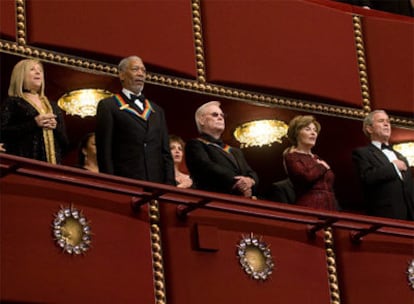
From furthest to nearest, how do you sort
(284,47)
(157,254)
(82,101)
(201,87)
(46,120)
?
(284,47) < (201,87) < (82,101) < (46,120) < (157,254)

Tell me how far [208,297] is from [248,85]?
8.83ft

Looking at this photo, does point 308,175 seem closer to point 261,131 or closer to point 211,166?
point 211,166

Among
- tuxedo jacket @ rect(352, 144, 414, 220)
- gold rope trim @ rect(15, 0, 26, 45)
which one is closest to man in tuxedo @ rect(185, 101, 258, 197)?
tuxedo jacket @ rect(352, 144, 414, 220)

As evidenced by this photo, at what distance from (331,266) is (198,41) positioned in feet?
7.53

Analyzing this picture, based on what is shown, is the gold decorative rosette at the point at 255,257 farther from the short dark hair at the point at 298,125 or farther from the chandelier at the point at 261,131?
the chandelier at the point at 261,131

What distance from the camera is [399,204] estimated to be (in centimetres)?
1065

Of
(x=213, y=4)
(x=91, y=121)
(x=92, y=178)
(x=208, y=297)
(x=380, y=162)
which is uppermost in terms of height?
(x=213, y=4)

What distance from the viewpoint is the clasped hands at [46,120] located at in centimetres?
931

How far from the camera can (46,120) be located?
932 cm

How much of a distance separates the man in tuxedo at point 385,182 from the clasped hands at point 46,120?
244 centimetres

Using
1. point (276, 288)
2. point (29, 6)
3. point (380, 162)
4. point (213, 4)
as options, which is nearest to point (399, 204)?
point (380, 162)

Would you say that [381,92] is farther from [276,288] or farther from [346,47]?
[276,288]

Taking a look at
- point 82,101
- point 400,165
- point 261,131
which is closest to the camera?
point 400,165

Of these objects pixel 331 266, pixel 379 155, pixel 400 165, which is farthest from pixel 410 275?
pixel 379 155
